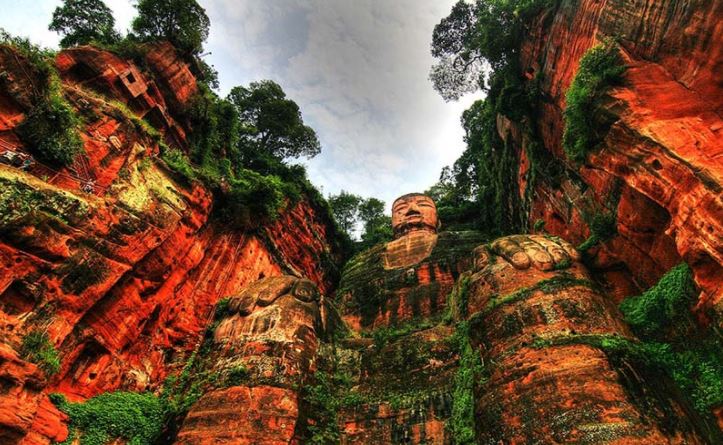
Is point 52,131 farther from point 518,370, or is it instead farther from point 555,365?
point 555,365

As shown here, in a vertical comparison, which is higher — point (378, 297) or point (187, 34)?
point (187, 34)

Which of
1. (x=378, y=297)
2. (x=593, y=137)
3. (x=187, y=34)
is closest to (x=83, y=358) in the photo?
(x=378, y=297)

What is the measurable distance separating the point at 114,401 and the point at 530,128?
64.8 feet

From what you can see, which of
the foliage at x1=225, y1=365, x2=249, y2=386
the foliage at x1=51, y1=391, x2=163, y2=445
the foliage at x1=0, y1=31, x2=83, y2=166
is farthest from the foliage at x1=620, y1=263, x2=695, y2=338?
the foliage at x1=0, y1=31, x2=83, y2=166

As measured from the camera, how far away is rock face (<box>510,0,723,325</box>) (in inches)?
373

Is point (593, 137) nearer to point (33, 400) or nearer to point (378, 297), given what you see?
point (378, 297)

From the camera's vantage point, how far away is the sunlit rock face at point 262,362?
11227mm

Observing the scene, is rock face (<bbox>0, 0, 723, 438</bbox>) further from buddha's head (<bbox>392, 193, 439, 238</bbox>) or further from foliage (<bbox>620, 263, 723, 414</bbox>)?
buddha's head (<bbox>392, 193, 439, 238</bbox>)

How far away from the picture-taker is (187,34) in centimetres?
2320

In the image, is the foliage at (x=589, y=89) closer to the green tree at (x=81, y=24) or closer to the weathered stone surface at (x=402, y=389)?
the weathered stone surface at (x=402, y=389)

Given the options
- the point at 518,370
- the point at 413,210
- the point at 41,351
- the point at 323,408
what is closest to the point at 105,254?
the point at 41,351

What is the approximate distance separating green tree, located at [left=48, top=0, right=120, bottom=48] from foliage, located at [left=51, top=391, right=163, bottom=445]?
1894 centimetres

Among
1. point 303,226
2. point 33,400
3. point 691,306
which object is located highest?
point 303,226

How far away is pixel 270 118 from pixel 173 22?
940cm
